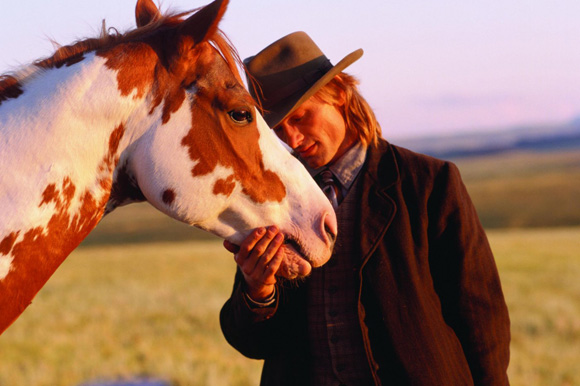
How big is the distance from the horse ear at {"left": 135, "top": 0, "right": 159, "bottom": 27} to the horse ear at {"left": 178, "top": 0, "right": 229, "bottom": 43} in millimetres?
388

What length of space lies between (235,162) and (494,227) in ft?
151

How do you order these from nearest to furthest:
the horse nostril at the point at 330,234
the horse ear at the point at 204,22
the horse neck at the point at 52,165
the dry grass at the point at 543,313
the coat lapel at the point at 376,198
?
the horse neck at the point at 52,165, the horse ear at the point at 204,22, the horse nostril at the point at 330,234, the coat lapel at the point at 376,198, the dry grass at the point at 543,313

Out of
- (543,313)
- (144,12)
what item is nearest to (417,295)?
(144,12)

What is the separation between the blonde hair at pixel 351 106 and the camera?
10.3 feet

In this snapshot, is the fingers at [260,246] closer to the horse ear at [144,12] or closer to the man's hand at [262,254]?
the man's hand at [262,254]

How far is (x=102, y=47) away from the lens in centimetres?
242

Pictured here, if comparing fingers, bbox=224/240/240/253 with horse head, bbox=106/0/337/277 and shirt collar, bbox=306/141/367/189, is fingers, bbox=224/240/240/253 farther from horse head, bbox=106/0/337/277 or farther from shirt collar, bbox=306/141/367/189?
shirt collar, bbox=306/141/367/189

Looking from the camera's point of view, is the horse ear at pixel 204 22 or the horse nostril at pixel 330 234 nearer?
the horse ear at pixel 204 22

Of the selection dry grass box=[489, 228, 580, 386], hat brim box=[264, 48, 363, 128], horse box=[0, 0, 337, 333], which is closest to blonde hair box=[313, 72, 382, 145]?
hat brim box=[264, 48, 363, 128]

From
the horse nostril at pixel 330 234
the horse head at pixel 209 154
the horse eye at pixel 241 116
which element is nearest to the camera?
the horse head at pixel 209 154

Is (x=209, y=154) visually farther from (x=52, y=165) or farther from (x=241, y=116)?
(x=52, y=165)

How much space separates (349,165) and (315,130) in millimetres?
A: 262

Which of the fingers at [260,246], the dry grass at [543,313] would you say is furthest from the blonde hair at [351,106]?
the dry grass at [543,313]

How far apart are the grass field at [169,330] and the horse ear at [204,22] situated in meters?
6.27
